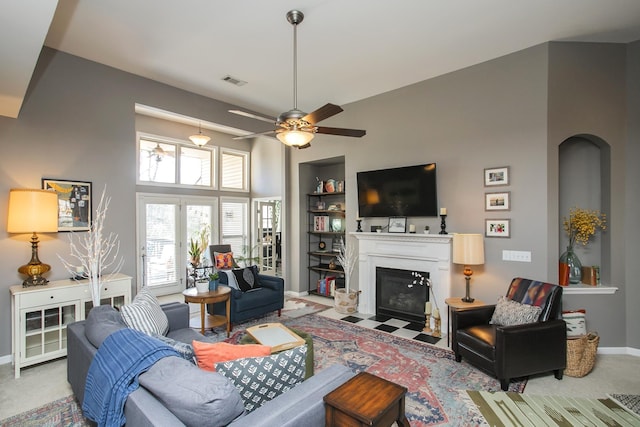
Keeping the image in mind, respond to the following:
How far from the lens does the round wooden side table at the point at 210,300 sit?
382cm

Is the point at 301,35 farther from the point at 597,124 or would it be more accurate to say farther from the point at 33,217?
the point at 597,124

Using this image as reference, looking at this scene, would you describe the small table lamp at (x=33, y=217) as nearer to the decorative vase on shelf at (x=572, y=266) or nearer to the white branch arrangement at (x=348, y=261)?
the white branch arrangement at (x=348, y=261)

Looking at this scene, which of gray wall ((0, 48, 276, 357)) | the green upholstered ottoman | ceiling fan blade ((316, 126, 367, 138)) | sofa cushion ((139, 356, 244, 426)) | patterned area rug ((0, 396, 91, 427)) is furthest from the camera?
gray wall ((0, 48, 276, 357))

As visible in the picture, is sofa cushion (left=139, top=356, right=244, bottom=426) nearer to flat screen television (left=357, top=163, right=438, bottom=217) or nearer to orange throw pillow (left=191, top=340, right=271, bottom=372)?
orange throw pillow (left=191, top=340, right=271, bottom=372)

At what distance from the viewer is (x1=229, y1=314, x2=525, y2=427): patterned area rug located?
243 centimetres

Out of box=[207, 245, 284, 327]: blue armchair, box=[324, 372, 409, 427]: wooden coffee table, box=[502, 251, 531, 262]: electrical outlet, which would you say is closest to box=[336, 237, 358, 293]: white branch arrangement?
box=[207, 245, 284, 327]: blue armchair

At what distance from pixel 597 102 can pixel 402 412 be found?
3954 mm

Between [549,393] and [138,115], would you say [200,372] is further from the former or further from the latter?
[138,115]

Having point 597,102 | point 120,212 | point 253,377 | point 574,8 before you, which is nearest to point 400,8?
point 574,8

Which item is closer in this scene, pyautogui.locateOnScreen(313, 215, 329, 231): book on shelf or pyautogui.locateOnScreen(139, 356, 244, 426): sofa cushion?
pyautogui.locateOnScreen(139, 356, 244, 426): sofa cushion

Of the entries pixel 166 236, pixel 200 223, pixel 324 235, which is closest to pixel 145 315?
pixel 166 236

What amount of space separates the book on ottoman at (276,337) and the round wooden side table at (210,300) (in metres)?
1.14

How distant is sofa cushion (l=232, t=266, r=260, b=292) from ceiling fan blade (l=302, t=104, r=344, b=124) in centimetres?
268

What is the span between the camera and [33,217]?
10.0ft
